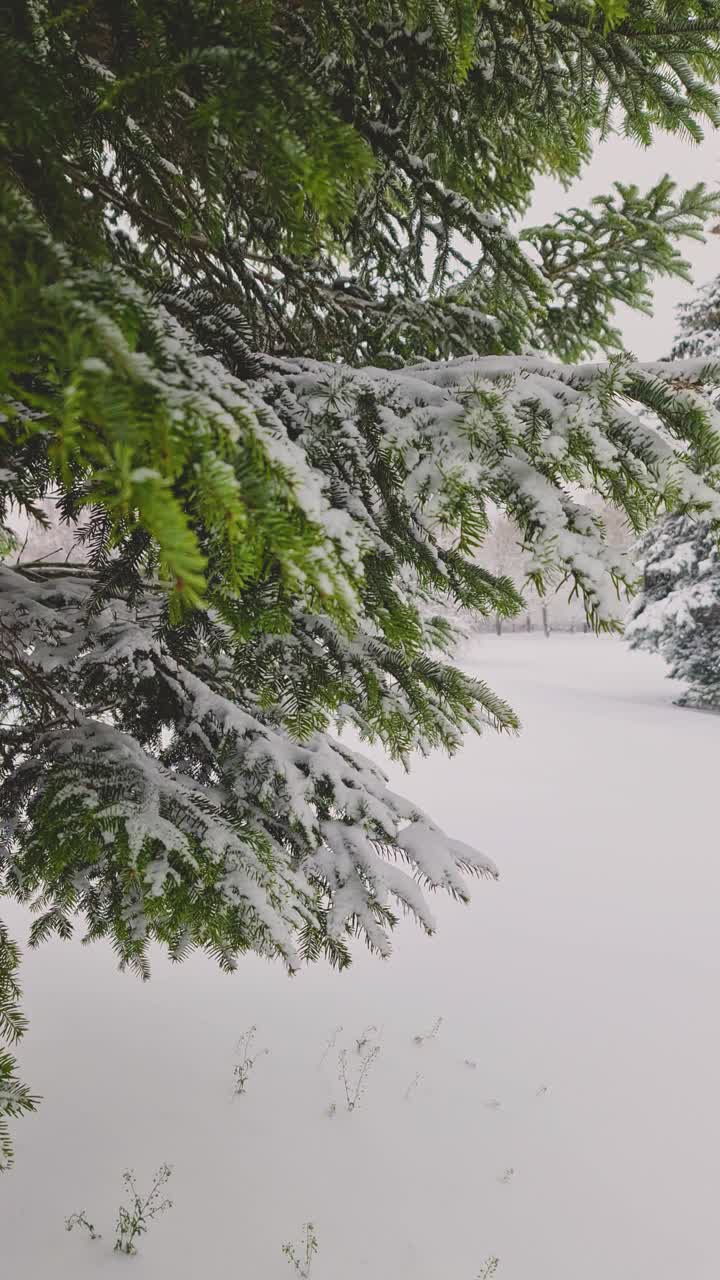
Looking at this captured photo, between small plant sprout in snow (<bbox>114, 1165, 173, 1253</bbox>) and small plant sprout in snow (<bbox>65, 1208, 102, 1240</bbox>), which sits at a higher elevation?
small plant sprout in snow (<bbox>114, 1165, 173, 1253</bbox>)

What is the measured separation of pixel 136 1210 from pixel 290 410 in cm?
378

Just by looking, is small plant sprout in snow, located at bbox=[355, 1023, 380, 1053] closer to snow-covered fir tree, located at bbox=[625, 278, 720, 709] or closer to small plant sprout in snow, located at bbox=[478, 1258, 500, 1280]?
small plant sprout in snow, located at bbox=[478, 1258, 500, 1280]

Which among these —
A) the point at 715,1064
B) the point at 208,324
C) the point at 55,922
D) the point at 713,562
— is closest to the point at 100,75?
the point at 208,324

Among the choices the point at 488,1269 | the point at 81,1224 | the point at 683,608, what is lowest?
the point at 81,1224

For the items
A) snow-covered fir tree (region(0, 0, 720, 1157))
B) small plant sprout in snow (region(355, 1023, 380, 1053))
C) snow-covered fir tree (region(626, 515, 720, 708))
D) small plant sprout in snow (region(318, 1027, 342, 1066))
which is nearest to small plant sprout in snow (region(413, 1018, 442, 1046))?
small plant sprout in snow (region(355, 1023, 380, 1053))

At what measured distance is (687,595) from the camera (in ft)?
45.2

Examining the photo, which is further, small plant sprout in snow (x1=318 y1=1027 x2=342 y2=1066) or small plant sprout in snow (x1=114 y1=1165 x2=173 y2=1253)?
small plant sprout in snow (x1=318 y1=1027 x2=342 y2=1066)

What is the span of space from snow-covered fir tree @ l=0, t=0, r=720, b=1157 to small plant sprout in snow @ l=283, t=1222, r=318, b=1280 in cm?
171

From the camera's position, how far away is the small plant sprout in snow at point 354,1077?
3.95 meters

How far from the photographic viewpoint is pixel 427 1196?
3371 mm

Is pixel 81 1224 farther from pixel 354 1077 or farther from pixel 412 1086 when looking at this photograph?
pixel 412 1086

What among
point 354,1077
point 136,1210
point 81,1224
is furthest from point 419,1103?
point 81,1224

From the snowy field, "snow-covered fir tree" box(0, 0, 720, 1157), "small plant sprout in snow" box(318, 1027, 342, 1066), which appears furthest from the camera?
"small plant sprout in snow" box(318, 1027, 342, 1066)

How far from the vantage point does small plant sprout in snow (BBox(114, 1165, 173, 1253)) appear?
2955 mm
